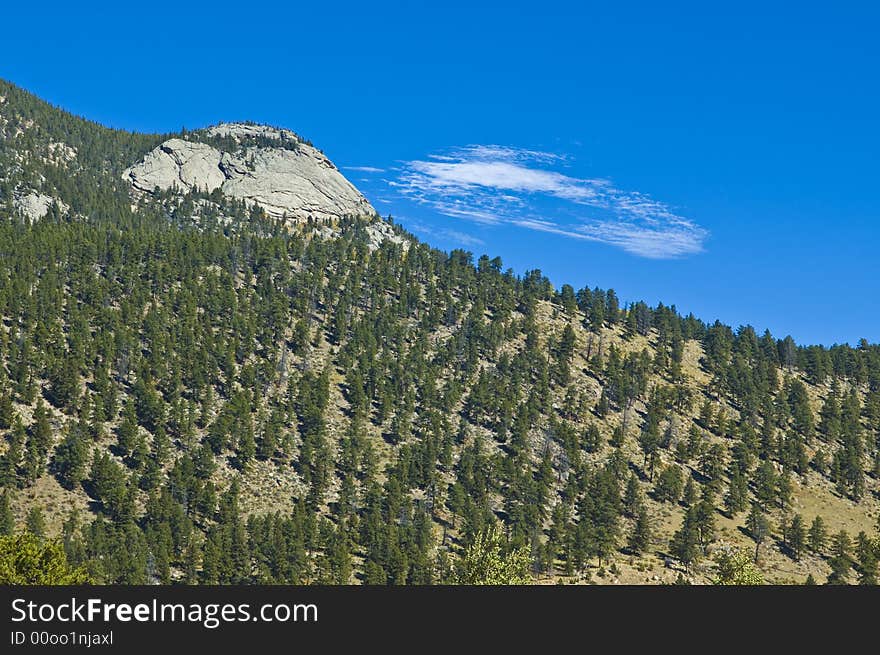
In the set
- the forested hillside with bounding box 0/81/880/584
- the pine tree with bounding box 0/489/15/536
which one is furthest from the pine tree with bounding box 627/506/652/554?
the pine tree with bounding box 0/489/15/536

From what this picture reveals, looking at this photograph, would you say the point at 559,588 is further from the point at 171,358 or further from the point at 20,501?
the point at 171,358

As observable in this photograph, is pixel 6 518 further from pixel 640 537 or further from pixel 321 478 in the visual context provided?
pixel 640 537

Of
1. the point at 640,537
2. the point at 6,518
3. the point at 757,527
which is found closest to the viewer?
the point at 6,518

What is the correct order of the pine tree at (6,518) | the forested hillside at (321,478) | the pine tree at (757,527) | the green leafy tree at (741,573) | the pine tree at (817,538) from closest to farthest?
the green leafy tree at (741,573)
the pine tree at (6,518)
the forested hillside at (321,478)
the pine tree at (817,538)
the pine tree at (757,527)

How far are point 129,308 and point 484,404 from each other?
298ft

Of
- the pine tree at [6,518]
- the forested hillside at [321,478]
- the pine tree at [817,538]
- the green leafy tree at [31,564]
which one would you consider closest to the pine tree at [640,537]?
the forested hillside at [321,478]

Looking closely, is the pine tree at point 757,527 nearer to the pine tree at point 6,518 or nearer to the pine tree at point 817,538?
the pine tree at point 817,538

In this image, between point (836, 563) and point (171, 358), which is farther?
point (171, 358)

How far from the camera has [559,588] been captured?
2517 centimetres

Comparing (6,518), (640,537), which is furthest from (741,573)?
(6,518)

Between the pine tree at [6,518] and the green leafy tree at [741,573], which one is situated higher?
the pine tree at [6,518]

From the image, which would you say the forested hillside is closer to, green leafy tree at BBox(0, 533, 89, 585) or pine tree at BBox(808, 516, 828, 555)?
pine tree at BBox(808, 516, 828, 555)

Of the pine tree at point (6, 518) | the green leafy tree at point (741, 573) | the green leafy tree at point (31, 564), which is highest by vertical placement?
the pine tree at point (6, 518)

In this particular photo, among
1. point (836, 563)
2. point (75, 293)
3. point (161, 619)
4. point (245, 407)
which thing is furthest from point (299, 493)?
point (161, 619)
